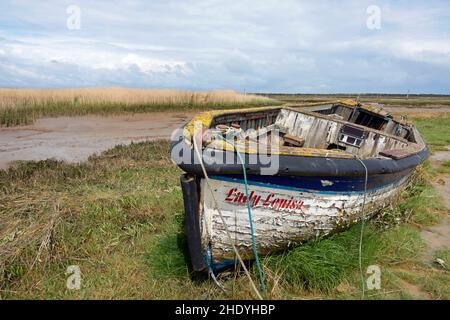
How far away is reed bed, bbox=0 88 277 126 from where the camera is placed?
16103mm

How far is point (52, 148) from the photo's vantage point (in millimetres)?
10148

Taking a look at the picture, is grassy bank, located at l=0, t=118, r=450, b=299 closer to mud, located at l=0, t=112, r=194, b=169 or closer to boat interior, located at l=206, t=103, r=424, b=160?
boat interior, located at l=206, t=103, r=424, b=160

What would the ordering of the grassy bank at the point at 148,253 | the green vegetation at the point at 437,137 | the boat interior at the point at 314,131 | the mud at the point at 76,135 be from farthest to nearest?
the green vegetation at the point at 437,137 → the mud at the point at 76,135 → the boat interior at the point at 314,131 → the grassy bank at the point at 148,253

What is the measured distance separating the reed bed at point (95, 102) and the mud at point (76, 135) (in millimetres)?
953

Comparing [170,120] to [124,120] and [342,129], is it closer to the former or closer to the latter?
[124,120]

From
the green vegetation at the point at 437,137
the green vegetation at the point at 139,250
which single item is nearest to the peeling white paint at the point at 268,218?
the green vegetation at the point at 139,250

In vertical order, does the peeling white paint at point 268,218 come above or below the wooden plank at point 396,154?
below

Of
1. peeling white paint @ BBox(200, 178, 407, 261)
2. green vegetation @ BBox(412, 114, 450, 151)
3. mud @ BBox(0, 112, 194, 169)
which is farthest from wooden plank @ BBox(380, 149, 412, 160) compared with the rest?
green vegetation @ BBox(412, 114, 450, 151)

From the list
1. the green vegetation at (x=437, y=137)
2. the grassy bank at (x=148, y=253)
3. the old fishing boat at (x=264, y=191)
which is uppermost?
the old fishing boat at (x=264, y=191)

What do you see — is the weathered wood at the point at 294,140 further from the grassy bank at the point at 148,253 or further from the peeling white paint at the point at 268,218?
the peeling white paint at the point at 268,218

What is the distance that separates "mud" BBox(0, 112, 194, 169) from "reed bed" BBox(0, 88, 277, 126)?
3.13 ft

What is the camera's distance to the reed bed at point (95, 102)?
1610 cm

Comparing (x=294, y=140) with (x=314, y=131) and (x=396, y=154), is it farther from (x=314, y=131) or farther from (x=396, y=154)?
(x=396, y=154)
